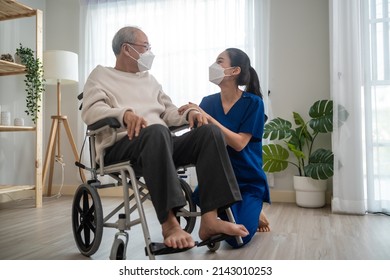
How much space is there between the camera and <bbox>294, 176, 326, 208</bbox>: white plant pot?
2.52 metres

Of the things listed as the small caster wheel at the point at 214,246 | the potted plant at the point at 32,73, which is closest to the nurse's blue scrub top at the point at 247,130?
the small caster wheel at the point at 214,246

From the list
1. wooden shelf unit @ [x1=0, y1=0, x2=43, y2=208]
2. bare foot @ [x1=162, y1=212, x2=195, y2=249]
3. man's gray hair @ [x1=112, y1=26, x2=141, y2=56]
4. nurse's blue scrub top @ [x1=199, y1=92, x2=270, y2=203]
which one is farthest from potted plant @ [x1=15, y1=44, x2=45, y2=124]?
bare foot @ [x1=162, y1=212, x2=195, y2=249]

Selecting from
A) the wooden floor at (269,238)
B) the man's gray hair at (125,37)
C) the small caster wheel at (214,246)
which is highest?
the man's gray hair at (125,37)

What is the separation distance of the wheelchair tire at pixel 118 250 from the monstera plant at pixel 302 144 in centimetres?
158

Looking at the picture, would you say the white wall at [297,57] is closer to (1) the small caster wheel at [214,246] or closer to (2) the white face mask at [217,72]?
(2) the white face mask at [217,72]

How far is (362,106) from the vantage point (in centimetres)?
234

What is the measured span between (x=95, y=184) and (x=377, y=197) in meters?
1.85

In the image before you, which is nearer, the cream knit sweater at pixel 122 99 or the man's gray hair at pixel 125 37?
the cream knit sweater at pixel 122 99

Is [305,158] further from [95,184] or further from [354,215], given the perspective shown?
[95,184]

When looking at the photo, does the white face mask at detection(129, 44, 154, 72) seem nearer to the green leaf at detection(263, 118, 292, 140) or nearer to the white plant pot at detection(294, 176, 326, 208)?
the green leaf at detection(263, 118, 292, 140)

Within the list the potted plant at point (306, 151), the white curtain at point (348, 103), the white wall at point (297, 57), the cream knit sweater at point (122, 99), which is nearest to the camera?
the cream knit sweater at point (122, 99)

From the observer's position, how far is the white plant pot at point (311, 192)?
2520 mm

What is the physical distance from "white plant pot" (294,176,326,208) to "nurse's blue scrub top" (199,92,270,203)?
2.72ft
